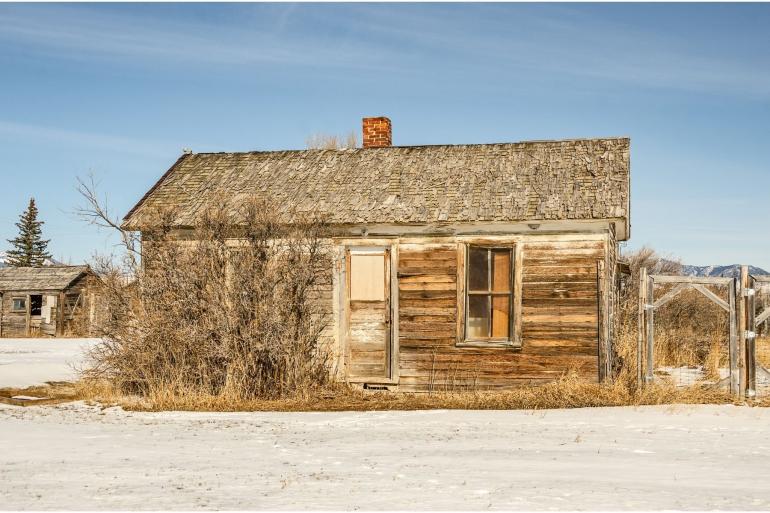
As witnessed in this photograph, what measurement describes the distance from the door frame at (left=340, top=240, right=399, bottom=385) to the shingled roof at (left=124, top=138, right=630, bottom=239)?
0.45 metres

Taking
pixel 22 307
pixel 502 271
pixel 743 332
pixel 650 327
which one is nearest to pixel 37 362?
pixel 502 271

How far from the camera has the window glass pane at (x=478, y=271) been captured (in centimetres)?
1383

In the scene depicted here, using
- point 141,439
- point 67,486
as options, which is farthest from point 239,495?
point 141,439

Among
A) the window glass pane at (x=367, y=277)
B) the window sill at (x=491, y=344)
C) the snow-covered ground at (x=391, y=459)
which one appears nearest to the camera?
the snow-covered ground at (x=391, y=459)

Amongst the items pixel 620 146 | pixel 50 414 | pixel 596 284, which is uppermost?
pixel 620 146

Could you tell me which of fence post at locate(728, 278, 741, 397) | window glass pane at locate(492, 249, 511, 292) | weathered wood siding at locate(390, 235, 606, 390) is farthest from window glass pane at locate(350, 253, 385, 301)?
fence post at locate(728, 278, 741, 397)

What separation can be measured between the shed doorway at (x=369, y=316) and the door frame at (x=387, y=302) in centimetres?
2

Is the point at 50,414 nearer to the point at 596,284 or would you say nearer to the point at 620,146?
the point at 596,284

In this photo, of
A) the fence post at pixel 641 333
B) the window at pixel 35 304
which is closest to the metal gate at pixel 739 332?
the fence post at pixel 641 333

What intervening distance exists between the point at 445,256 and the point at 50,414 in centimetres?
629

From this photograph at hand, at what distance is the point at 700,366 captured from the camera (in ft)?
59.8

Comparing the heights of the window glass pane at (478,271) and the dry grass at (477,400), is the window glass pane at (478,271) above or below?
above

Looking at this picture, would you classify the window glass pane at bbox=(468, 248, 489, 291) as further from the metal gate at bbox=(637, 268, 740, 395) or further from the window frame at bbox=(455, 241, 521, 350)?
the metal gate at bbox=(637, 268, 740, 395)

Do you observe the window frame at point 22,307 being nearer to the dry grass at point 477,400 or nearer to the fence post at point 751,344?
the dry grass at point 477,400
